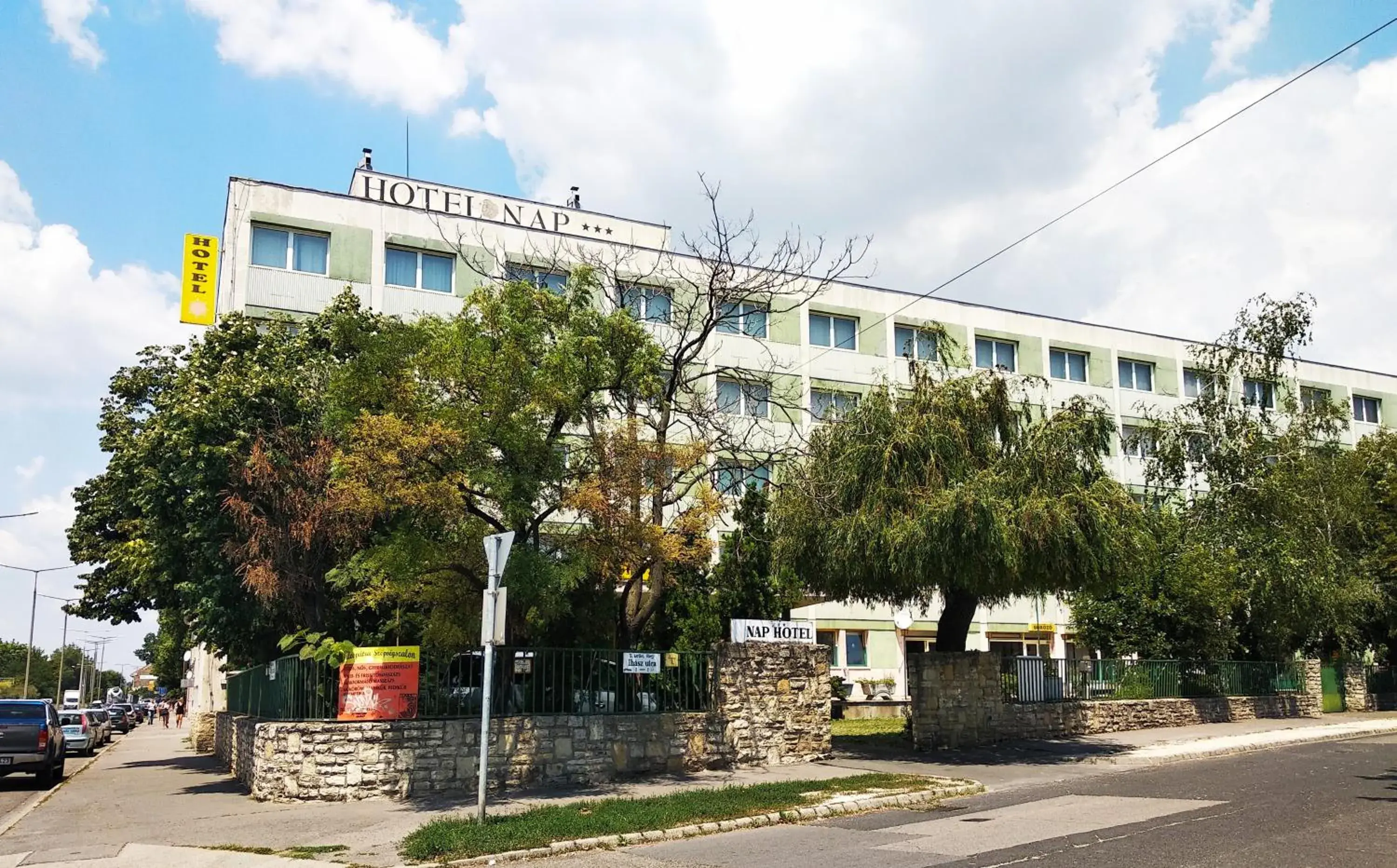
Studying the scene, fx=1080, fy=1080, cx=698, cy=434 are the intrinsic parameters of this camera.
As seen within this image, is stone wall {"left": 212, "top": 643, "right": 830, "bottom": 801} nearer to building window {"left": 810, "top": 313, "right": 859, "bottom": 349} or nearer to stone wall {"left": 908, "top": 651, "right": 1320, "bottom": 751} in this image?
stone wall {"left": 908, "top": 651, "right": 1320, "bottom": 751}

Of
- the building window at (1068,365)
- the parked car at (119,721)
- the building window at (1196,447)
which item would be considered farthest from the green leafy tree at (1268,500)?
the parked car at (119,721)

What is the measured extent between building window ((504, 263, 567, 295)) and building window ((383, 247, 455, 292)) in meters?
3.96

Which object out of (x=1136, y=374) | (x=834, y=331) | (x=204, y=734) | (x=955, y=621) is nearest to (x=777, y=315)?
(x=834, y=331)

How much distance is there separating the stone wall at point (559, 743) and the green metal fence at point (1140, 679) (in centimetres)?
609

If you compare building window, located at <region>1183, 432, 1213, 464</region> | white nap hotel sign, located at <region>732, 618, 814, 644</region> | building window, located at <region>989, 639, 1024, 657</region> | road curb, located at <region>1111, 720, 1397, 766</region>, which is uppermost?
building window, located at <region>1183, 432, 1213, 464</region>

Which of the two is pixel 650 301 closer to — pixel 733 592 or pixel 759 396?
Result: pixel 733 592

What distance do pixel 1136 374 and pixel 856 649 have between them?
1952cm

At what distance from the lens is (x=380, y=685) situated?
1581cm

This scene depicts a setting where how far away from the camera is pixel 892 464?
19.8 meters

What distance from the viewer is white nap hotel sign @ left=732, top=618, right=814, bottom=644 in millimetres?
19234

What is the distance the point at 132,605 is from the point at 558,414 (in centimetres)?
1672

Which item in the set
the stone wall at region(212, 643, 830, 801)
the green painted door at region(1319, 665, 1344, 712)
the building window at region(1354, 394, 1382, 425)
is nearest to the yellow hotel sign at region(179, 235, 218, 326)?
the stone wall at region(212, 643, 830, 801)

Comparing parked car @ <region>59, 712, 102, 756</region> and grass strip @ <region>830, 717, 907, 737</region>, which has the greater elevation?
grass strip @ <region>830, 717, 907, 737</region>

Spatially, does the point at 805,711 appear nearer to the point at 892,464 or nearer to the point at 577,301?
the point at 892,464
